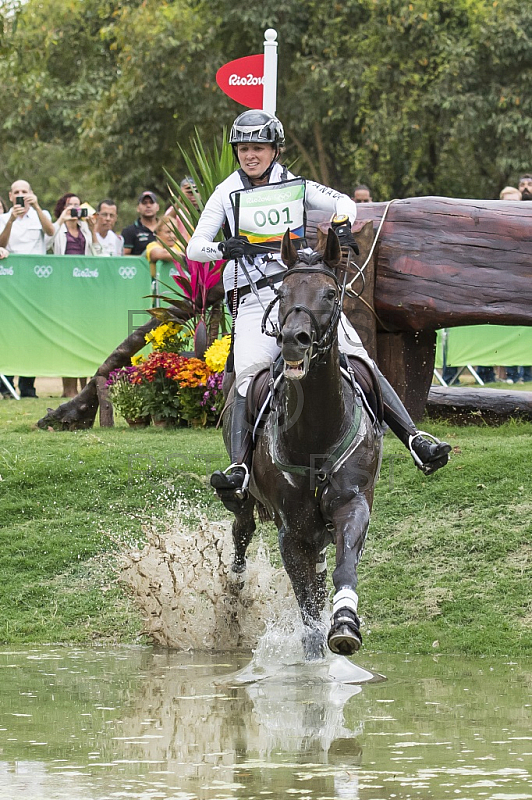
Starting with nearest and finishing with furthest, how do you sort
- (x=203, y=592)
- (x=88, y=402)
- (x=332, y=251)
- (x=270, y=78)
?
(x=332, y=251)
(x=203, y=592)
(x=270, y=78)
(x=88, y=402)

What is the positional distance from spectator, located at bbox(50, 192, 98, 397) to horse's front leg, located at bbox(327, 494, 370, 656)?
10381mm

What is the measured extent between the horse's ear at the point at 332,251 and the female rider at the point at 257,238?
72 centimetres

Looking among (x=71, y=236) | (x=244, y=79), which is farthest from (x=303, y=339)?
(x=71, y=236)

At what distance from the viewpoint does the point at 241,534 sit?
8.52m

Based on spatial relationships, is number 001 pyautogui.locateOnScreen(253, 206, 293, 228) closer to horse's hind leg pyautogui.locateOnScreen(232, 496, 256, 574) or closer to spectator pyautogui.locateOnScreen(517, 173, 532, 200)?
horse's hind leg pyautogui.locateOnScreen(232, 496, 256, 574)

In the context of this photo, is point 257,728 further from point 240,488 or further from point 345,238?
point 345,238

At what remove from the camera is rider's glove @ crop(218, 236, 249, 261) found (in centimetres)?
734

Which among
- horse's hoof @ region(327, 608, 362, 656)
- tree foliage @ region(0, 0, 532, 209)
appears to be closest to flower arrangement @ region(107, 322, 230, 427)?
horse's hoof @ region(327, 608, 362, 656)

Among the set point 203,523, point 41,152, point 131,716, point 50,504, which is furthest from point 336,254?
point 41,152

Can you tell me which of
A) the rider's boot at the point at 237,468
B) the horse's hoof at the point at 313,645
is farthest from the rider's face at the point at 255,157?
the horse's hoof at the point at 313,645

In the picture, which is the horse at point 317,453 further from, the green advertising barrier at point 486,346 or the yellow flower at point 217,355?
the green advertising barrier at point 486,346

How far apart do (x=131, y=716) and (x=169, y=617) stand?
2144 millimetres

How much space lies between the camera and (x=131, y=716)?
623 centimetres

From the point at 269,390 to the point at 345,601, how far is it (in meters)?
1.49
